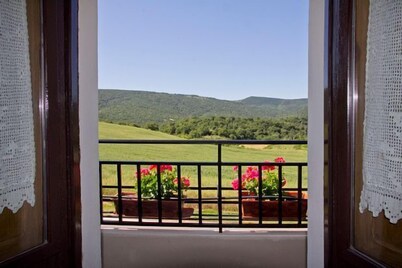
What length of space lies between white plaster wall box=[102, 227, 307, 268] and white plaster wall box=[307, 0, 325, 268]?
0.40 metres

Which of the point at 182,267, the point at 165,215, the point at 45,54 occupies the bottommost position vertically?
the point at 182,267

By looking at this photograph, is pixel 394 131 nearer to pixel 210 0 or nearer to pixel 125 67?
pixel 210 0

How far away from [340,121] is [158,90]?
346 cm

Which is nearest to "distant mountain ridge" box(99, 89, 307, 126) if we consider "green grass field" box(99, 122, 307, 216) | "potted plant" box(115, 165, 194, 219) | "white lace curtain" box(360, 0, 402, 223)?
"green grass field" box(99, 122, 307, 216)

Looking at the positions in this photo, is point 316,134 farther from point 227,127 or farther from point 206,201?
point 227,127

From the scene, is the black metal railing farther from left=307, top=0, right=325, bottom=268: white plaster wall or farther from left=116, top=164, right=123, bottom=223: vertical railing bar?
left=307, top=0, right=325, bottom=268: white plaster wall

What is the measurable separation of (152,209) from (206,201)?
410mm

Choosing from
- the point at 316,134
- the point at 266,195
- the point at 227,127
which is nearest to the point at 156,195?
the point at 266,195

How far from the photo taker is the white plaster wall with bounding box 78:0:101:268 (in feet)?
6.00

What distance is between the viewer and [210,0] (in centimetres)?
430

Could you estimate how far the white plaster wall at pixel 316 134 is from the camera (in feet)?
5.63

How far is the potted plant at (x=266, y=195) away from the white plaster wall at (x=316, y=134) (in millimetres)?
727

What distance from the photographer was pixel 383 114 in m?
1.08

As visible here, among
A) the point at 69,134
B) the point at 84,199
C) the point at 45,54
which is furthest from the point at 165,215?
the point at 45,54
